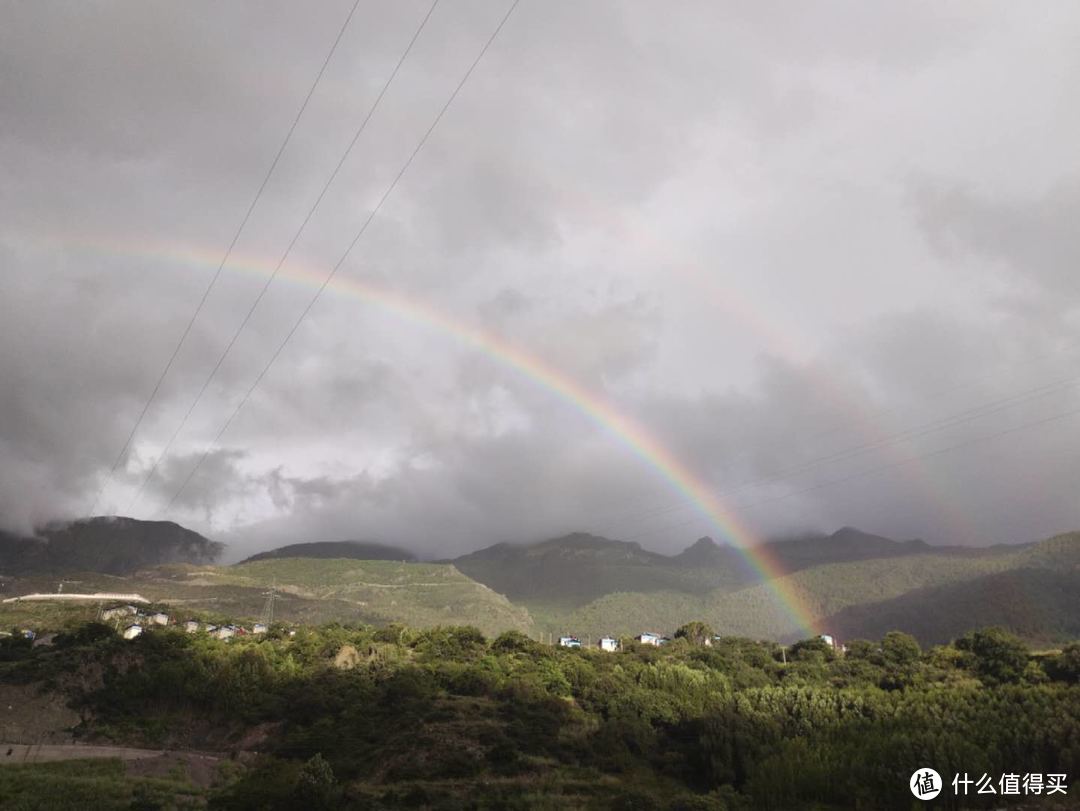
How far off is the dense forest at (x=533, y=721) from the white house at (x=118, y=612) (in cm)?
5067

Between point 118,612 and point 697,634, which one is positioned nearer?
point 697,634

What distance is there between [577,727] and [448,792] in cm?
1858

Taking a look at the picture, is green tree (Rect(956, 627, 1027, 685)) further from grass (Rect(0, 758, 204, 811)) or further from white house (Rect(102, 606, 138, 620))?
white house (Rect(102, 606, 138, 620))

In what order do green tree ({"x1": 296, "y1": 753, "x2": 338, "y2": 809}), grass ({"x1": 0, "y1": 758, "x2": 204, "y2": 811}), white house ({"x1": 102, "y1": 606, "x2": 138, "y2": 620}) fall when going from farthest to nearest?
white house ({"x1": 102, "y1": 606, "x2": 138, "y2": 620}) < green tree ({"x1": 296, "y1": 753, "x2": 338, "y2": 809}) < grass ({"x1": 0, "y1": 758, "x2": 204, "y2": 811})

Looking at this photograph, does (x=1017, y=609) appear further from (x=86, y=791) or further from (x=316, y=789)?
(x=86, y=791)

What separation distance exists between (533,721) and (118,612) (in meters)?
126

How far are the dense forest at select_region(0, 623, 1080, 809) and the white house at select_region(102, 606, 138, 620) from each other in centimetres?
5067

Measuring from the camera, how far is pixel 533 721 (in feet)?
159

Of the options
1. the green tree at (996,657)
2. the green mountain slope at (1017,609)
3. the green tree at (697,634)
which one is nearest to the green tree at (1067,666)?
the green tree at (996,657)

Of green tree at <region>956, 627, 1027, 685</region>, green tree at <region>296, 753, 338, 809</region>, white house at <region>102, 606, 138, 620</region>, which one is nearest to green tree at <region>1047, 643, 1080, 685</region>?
green tree at <region>956, 627, 1027, 685</region>

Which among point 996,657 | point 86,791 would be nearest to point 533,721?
point 86,791

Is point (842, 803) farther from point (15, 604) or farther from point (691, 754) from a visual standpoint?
point (15, 604)

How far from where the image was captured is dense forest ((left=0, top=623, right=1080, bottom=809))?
93.5 feet

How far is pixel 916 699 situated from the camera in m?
47.3
